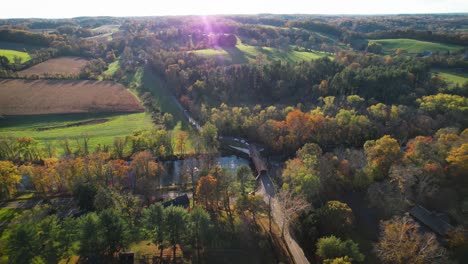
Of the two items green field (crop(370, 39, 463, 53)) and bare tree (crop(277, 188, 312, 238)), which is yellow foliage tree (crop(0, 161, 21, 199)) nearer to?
bare tree (crop(277, 188, 312, 238))

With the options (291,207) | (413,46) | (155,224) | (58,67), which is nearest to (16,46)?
(58,67)

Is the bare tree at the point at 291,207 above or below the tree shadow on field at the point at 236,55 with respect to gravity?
below

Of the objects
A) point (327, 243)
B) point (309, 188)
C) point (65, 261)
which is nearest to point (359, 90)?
point (309, 188)

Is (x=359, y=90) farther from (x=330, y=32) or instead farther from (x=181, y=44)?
(x=330, y=32)

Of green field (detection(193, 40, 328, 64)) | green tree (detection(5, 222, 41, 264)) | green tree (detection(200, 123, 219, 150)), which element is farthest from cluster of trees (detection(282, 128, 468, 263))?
green field (detection(193, 40, 328, 64))

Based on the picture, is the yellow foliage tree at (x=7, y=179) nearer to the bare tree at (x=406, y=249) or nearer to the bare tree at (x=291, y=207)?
the bare tree at (x=291, y=207)

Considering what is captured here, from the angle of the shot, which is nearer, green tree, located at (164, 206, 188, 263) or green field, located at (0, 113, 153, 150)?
green tree, located at (164, 206, 188, 263)

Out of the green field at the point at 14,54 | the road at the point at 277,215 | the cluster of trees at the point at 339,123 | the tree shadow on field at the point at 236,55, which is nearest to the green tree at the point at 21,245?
the road at the point at 277,215
